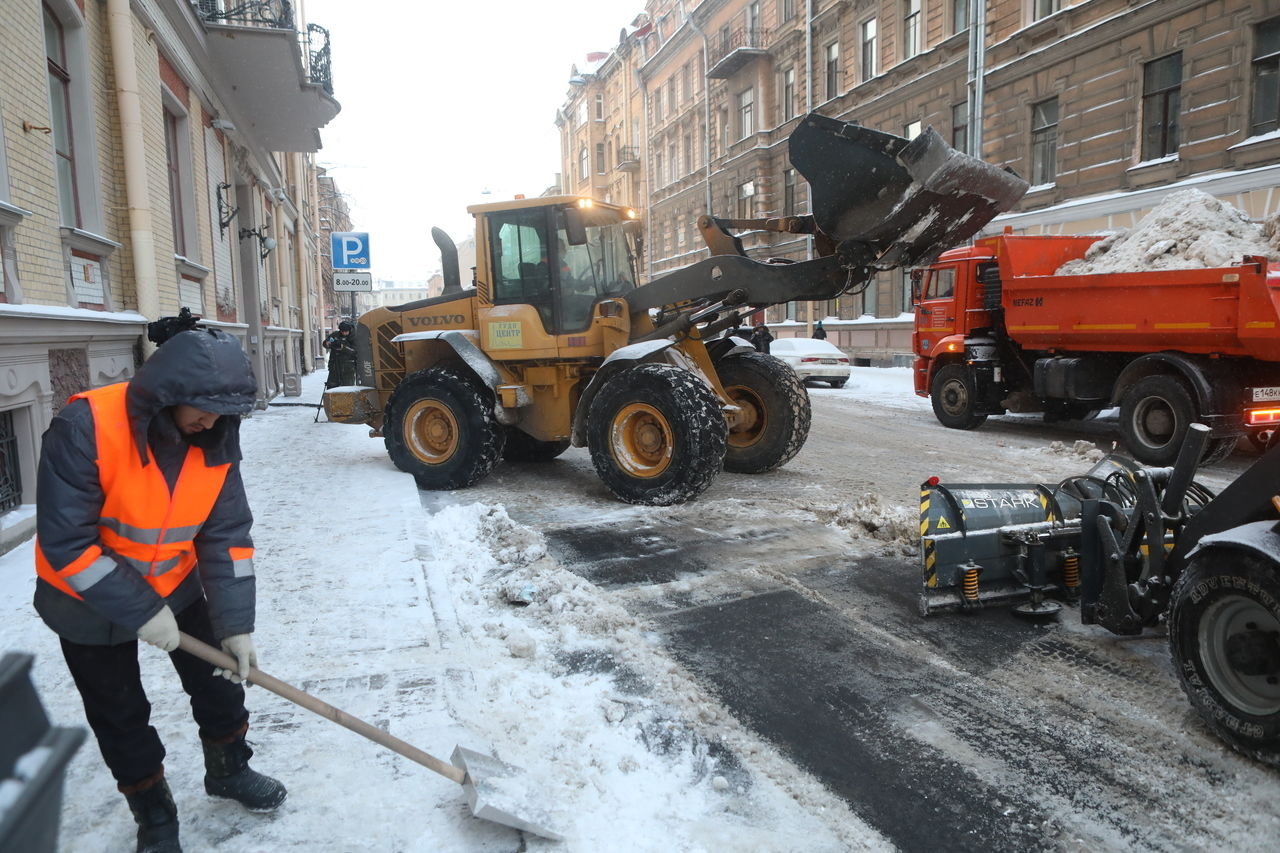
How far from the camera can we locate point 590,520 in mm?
6340

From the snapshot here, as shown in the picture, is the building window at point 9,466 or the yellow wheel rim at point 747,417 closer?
the building window at point 9,466

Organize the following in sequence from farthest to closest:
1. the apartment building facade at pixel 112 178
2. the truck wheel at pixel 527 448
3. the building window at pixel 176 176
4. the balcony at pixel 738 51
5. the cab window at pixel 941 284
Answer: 1. the balcony at pixel 738 51
2. the cab window at pixel 941 284
3. the building window at pixel 176 176
4. the truck wheel at pixel 527 448
5. the apartment building facade at pixel 112 178

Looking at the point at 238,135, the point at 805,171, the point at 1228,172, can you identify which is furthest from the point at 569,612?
the point at 1228,172

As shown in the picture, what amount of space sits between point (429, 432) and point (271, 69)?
9.23 meters

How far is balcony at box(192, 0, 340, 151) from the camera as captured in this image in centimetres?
1239

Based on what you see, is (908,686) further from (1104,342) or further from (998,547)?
(1104,342)

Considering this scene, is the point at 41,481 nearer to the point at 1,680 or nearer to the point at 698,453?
the point at 1,680

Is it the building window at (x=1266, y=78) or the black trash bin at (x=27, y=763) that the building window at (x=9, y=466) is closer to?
the black trash bin at (x=27, y=763)

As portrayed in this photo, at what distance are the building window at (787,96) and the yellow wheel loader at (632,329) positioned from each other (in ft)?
82.2

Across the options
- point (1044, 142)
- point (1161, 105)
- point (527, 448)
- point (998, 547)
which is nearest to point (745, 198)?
point (1044, 142)

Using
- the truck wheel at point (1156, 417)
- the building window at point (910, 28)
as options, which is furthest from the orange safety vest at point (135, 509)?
the building window at point (910, 28)

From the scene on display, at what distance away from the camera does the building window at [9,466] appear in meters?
5.56

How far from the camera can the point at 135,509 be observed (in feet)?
7.20


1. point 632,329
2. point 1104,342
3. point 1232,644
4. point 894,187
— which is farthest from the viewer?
point 1104,342
